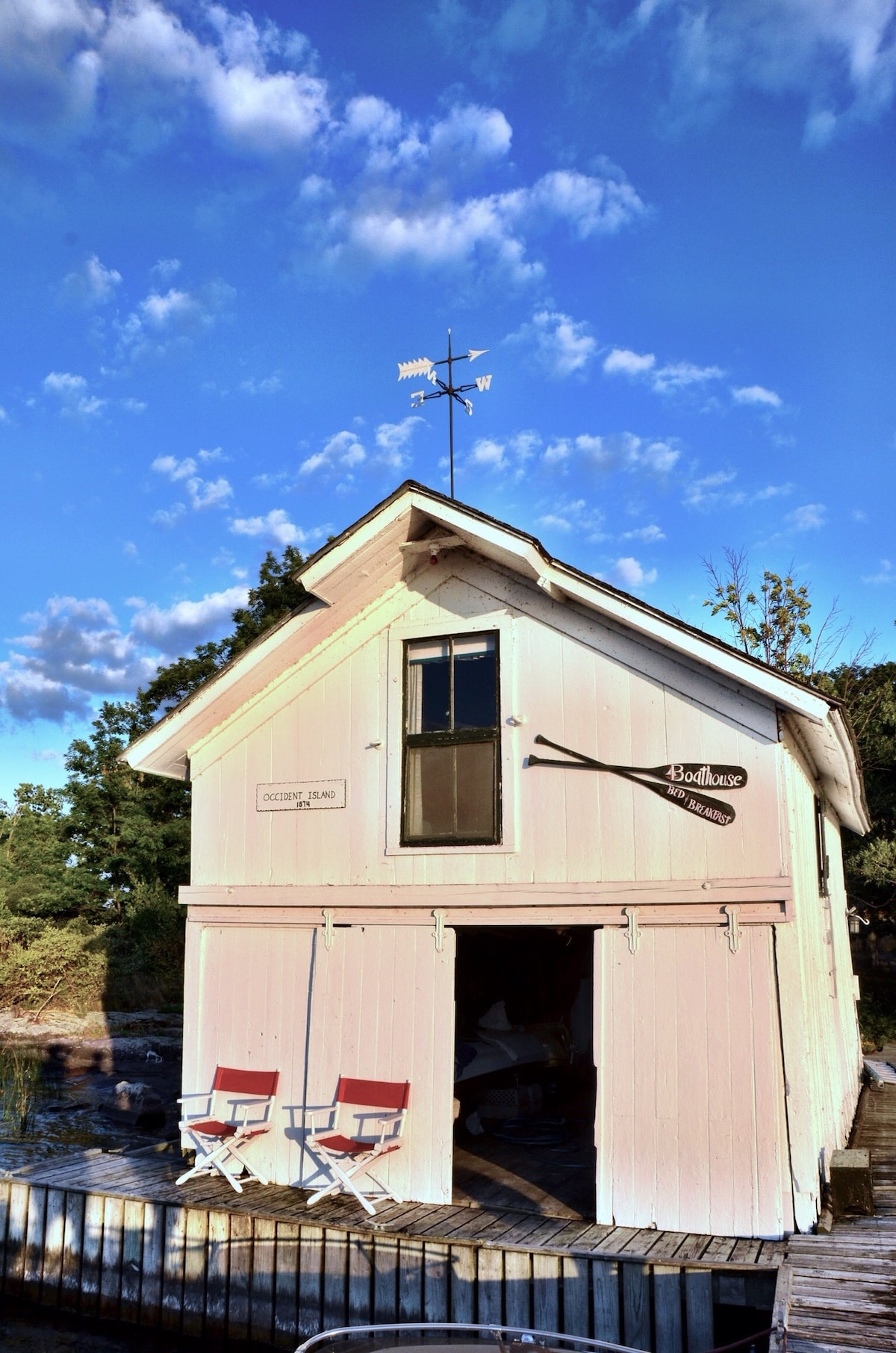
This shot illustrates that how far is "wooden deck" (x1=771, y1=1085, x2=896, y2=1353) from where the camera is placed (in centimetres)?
→ 541

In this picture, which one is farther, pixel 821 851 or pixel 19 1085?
pixel 19 1085

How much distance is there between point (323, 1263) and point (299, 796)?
3945 mm

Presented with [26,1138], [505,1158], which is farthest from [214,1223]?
[26,1138]

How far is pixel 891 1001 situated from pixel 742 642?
32.0 ft

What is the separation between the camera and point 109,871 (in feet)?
104

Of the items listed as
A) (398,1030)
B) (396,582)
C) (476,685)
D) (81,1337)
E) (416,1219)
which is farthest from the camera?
(396,582)

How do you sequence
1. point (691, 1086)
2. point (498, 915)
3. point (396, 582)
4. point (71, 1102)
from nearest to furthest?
point (691, 1086) < point (498, 915) < point (396, 582) < point (71, 1102)

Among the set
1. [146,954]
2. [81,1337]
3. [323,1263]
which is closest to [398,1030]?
[323,1263]

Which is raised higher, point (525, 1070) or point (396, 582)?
point (396, 582)

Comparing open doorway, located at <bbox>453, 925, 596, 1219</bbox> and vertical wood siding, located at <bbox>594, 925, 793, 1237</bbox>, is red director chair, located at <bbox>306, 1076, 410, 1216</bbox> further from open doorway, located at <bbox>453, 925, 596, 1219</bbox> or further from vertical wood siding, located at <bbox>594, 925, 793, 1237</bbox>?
vertical wood siding, located at <bbox>594, 925, 793, 1237</bbox>

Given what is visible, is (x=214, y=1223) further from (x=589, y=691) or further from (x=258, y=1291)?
(x=589, y=691)

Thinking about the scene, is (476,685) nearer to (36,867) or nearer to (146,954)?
(146,954)

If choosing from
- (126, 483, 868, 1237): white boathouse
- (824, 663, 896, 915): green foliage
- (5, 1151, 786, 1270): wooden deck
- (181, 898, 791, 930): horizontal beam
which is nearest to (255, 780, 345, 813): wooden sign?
(126, 483, 868, 1237): white boathouse

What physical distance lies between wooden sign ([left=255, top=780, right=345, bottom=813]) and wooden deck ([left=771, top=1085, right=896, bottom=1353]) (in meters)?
5.16
